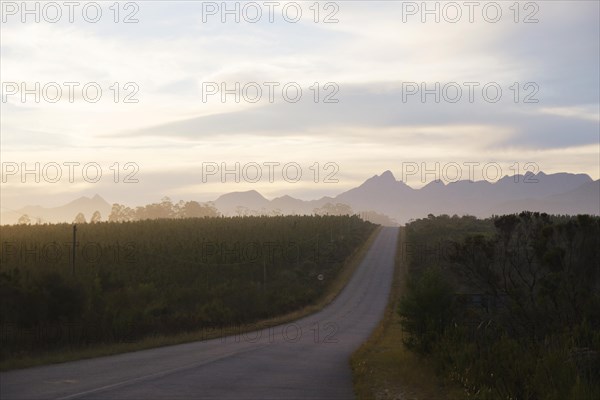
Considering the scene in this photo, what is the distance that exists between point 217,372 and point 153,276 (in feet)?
108

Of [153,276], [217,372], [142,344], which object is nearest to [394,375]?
[217,372]

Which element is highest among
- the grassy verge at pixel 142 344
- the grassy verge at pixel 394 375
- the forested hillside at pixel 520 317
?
the forested hillside at pixel 520 317

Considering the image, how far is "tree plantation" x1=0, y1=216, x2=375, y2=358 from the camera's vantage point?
82.4ft

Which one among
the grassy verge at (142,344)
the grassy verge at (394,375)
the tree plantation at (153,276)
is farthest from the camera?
the tree plantation at (153,276)

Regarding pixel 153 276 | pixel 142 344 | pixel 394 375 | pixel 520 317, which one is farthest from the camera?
pixel 153 276

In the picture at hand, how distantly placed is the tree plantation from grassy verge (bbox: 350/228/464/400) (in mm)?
10319

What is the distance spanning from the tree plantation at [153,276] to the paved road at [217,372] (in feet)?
13.1

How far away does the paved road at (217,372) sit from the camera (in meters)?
13.5

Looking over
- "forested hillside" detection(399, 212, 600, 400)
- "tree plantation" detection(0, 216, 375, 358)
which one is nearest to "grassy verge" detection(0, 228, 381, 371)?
"tree plantation" detection(0, 216, 375, 358)

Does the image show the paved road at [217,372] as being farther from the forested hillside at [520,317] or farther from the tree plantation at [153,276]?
the tree plantation at [153,276]

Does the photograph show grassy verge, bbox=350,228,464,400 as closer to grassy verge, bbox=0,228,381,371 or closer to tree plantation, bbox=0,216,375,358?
grassy verge, bbox=0,228,381,371

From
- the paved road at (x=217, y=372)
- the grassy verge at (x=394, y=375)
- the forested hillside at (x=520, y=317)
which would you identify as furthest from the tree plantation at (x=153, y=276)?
the forested hillside at (x=520, y=317)

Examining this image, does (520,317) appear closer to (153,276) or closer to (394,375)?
(394,375)

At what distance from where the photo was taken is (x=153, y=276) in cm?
4847
